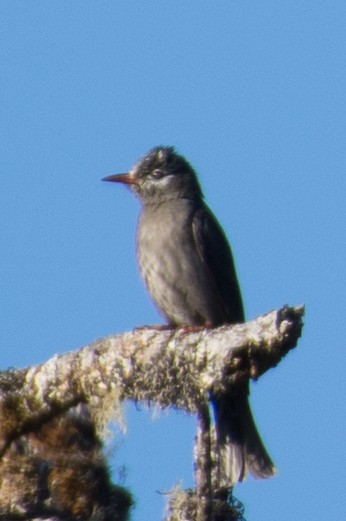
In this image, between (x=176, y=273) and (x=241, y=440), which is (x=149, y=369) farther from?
(x=176, y=273)

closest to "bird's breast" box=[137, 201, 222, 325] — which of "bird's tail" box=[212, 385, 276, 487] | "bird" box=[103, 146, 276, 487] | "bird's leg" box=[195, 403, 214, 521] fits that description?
"bird" box=[103, 146, 276, 487]

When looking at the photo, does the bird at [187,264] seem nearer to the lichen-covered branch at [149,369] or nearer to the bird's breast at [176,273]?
the bird's breast at [176,273]

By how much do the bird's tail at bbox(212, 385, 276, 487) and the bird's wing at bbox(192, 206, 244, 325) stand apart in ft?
3.35

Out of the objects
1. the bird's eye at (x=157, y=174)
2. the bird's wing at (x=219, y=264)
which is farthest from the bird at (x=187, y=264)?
the bird's eye at (x=157, y=174)

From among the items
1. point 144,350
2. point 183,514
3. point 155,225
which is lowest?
point 183,514

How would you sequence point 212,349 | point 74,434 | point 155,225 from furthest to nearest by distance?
point 155,225 < point 74,434 < point 212,349

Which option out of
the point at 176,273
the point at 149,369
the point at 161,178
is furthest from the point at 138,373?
the point at 161,178

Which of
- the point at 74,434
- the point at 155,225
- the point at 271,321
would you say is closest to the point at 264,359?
the point at 271,321

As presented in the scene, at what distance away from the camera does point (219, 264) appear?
28.2 feet

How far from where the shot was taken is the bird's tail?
281 inches

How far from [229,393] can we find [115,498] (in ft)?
2.63

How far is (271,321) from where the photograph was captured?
4867mm

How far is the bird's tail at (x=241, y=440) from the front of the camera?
7129 millimetres

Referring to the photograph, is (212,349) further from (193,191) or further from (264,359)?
(193,191)
